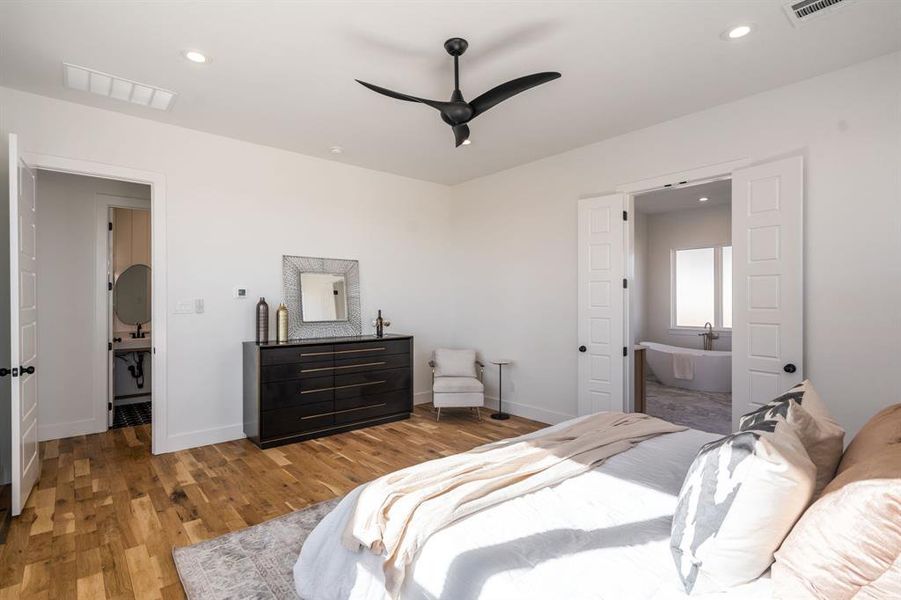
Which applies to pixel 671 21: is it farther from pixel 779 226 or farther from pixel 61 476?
pixel 61 476

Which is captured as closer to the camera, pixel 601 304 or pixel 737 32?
pixel 737 32

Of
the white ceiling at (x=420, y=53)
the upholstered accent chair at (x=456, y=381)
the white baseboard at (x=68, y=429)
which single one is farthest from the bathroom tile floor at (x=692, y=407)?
the white baseboard at (x=68, y=429)

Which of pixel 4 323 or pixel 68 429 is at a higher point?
pixel 4 323

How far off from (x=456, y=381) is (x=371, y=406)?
0.97 metres

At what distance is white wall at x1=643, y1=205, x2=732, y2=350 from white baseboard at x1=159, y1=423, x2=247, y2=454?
665 cm

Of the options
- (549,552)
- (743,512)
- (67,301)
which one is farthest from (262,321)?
(743,512)

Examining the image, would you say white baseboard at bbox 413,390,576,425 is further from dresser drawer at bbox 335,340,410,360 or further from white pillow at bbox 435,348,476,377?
dresser drawer at bbox 335,340,410,360

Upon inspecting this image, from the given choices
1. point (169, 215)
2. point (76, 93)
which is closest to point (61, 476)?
point (169, 215)

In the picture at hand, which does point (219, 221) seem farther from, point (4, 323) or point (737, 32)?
point (737, 32)

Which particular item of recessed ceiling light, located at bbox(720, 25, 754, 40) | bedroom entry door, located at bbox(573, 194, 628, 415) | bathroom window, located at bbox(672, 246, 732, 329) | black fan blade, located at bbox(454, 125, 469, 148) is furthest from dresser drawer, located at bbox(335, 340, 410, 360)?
bathroom window, located at bbox(672, 246, 732, 329)

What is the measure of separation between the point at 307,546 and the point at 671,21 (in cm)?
329

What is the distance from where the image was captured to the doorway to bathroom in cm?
634

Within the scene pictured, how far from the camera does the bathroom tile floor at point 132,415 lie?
4823 mm

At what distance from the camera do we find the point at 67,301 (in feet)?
14.1
